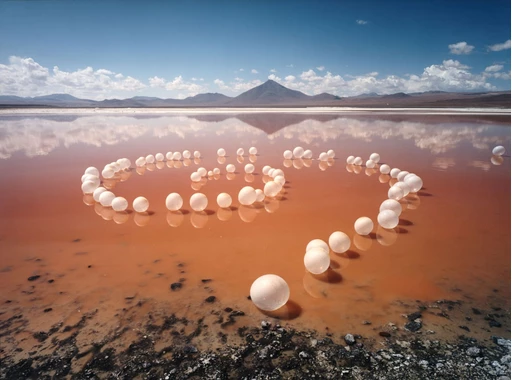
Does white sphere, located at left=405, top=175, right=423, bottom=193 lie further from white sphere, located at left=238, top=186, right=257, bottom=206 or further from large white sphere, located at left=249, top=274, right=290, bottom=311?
large white sphere, located at left=249, top=274, right=290, bottom=311

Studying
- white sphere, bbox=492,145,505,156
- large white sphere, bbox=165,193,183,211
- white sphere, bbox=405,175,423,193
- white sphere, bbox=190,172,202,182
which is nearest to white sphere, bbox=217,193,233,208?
large white sphere, bbox=165,193,183,211

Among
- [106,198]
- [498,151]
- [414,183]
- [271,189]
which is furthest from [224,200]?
[498,151]

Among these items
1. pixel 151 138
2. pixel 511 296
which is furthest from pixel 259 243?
pixel 151 138

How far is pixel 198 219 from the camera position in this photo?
7.57 meters

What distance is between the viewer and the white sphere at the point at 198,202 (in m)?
→ 7.77

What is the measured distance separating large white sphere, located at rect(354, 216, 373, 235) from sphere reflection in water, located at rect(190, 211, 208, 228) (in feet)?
11.7

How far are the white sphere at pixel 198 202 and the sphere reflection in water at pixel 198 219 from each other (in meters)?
0.13

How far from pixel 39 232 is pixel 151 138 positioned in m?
15.6

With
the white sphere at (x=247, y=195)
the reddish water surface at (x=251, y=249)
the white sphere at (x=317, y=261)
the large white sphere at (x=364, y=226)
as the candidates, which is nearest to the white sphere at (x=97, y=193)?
the reddish water surface at (x=251, y=249)

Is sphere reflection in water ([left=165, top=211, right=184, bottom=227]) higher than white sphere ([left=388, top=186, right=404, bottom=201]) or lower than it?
lower

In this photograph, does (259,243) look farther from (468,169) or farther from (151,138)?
(151,138)

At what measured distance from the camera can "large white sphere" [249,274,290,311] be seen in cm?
414

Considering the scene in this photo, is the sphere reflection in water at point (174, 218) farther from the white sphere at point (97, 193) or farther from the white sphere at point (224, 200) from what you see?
the white sphere at point (97, 193)

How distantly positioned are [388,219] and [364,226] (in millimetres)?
690
